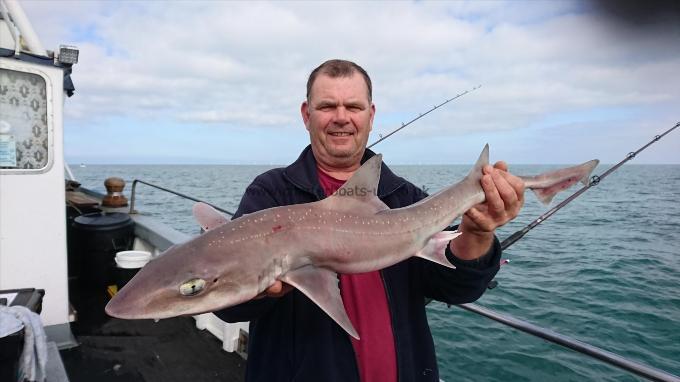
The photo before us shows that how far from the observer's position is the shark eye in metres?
1.98

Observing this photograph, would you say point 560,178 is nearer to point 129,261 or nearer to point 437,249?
point 437,249

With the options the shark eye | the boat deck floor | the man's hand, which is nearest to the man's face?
the man's hand

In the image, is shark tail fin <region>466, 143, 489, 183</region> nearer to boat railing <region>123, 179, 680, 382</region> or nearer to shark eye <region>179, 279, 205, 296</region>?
boat railing <region>123, 179, 680, 382</region>

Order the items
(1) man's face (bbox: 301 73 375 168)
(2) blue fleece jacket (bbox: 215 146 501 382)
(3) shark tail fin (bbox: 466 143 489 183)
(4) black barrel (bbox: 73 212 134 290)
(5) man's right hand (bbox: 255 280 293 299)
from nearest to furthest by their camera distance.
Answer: (5) man's right hand (bbox: 255 280 293 299) < (2) blue fleece jacket (bbox: 215 146 501 382) < (3) shark tail fin (bbox: 466 143 489 183) < (1) man's face (bbox: 301 73 375 168) < (4) black barrel (bbox: 73 212 134 290)

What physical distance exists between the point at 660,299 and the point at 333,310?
13.3m

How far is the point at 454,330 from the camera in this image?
32.0 ft

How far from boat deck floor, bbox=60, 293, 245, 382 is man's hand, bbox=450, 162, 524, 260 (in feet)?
11.9

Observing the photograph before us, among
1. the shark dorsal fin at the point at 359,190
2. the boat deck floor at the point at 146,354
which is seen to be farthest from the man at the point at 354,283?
the boat deck floor at the point at 146,354

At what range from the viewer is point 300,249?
2.33 metres

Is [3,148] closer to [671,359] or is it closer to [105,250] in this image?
[105,250]

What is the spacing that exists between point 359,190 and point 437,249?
68 cm

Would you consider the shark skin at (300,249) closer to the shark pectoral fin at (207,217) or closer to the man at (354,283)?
the shark pectoral fin at (207,217)

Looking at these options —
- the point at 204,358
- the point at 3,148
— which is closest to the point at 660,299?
the point at 204,358

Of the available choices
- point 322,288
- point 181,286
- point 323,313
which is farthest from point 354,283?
point 181,286
